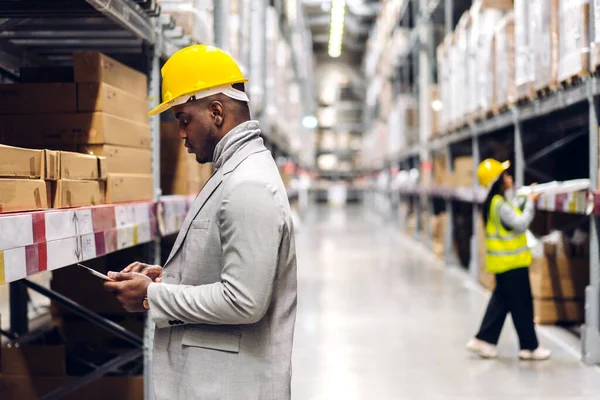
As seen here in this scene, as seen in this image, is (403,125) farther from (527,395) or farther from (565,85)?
(527,395)

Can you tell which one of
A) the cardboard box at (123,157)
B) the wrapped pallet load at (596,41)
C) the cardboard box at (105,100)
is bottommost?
the cardboard box at (123,157)

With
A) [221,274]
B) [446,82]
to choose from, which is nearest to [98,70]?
[221,274]

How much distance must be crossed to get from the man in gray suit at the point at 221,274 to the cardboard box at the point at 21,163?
57 centimetres

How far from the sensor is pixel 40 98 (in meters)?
2.93

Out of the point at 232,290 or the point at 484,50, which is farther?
the point at 484,50

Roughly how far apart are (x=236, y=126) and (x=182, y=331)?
587mm

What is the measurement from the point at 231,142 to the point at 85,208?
37.4 inches

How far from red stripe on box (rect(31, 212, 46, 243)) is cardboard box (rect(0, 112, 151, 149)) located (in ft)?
2.80

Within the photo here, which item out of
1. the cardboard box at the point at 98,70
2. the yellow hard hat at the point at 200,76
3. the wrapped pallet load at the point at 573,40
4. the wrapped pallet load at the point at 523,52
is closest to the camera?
the yellow hard hat at the point at 200,76

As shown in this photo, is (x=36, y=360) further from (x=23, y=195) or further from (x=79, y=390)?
(x=23, y=195)

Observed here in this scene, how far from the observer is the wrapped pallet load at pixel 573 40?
4.46m

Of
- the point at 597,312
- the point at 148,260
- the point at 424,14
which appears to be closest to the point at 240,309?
the point at 148,260

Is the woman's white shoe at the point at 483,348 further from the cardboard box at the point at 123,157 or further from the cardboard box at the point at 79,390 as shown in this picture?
the cardboard box at the point at 123,157

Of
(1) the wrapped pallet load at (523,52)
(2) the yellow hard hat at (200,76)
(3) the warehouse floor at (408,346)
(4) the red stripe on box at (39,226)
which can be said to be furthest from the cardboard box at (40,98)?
(1) the wrapped pallet load at (523,52)
